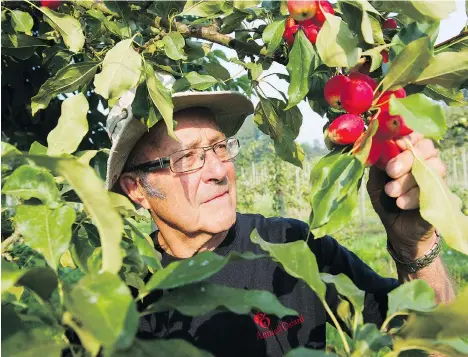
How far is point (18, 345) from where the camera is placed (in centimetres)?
72

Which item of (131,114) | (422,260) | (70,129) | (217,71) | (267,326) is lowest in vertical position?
(267,326)

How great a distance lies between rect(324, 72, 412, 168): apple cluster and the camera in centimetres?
96

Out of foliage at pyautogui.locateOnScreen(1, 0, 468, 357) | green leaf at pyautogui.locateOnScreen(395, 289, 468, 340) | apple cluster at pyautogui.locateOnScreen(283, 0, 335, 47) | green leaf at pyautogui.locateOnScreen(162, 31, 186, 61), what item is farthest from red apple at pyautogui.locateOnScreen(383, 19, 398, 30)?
green leaf at pyautogui.locateOnScreen(395, 289, 468, 340)

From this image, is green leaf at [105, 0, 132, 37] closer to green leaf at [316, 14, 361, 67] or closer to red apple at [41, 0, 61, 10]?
red apple at [41, 0, 61, 10]

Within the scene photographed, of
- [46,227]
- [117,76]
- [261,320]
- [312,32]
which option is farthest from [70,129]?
[261,320]

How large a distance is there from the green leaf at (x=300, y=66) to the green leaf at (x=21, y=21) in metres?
0.92

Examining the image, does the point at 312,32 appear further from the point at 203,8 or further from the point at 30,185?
the point at 30,185

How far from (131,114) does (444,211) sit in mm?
955

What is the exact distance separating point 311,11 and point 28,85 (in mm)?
3000

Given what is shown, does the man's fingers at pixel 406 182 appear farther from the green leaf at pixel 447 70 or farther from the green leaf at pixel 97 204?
the green leaf at pixel 97 204

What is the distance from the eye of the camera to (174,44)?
4.36 feet

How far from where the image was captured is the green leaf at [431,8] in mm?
893

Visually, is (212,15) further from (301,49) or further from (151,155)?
(151,155)

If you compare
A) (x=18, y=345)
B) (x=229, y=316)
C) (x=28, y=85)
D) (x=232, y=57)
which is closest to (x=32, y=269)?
(x=18, y=345)
